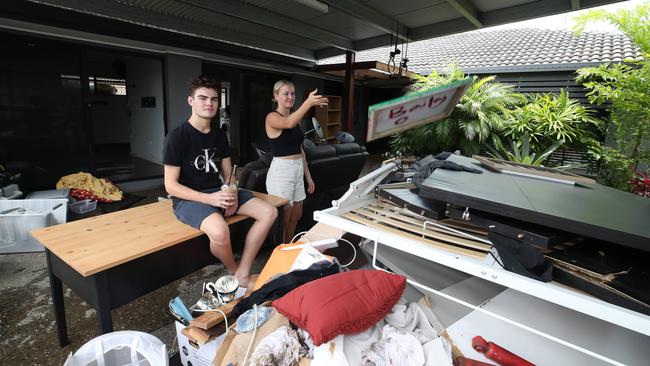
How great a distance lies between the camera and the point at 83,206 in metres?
3.66

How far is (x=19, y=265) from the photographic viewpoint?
2633 mm

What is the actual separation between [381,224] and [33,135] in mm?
5310

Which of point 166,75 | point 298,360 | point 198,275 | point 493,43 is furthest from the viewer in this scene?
point 493,43

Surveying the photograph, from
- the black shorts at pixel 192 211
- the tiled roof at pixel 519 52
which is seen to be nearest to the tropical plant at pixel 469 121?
the tiled roof at pixel 519 52

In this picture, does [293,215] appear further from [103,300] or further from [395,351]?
[395,351]

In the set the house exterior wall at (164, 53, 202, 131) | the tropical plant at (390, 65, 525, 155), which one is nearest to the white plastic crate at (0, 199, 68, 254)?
the house exterior wall at (164, 53, 202, 131)

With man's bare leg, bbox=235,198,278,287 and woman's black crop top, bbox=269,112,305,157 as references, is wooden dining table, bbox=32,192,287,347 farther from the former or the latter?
woman's black crop top, bbox=269,112,305,157

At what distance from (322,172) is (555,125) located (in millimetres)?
4361

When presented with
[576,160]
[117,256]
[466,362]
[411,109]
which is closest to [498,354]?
[466,362]

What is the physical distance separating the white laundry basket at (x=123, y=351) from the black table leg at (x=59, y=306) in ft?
2.41

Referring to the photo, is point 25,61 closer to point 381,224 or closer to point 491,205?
point 381,224

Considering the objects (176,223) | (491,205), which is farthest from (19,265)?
(491,205)

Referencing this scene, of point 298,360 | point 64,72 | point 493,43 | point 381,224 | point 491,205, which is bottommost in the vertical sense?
point 298,360

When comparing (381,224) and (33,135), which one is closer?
(381,224)
